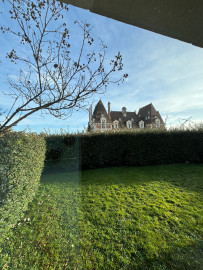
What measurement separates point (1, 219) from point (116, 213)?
6.79 feet

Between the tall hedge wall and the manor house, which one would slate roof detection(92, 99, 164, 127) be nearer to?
the manor house

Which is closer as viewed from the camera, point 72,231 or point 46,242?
point 46,242

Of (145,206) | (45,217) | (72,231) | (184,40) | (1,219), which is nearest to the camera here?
(184,40)

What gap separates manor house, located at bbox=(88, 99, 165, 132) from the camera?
954 inches

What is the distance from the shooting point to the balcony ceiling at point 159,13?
93 cm

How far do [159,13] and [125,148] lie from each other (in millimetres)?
6448

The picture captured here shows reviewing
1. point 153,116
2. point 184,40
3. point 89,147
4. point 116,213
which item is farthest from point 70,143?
point 153,116

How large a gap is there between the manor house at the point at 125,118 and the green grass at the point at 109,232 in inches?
792

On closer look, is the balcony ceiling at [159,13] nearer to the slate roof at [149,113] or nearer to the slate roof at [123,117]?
the slate roof at [123,117]

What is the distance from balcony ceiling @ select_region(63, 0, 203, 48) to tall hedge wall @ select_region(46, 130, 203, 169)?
6013 millimetres

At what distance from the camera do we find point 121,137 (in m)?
7.09

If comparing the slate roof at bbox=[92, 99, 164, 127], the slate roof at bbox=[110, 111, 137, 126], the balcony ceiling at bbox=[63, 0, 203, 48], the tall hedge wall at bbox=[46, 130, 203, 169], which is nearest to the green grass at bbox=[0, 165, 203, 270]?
the balcony ceiling at bbox=[63, 0, 203, 48]

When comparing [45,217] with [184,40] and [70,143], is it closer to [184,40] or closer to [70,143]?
[184,40]

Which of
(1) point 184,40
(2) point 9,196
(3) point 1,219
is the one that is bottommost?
(3) point 1,219
